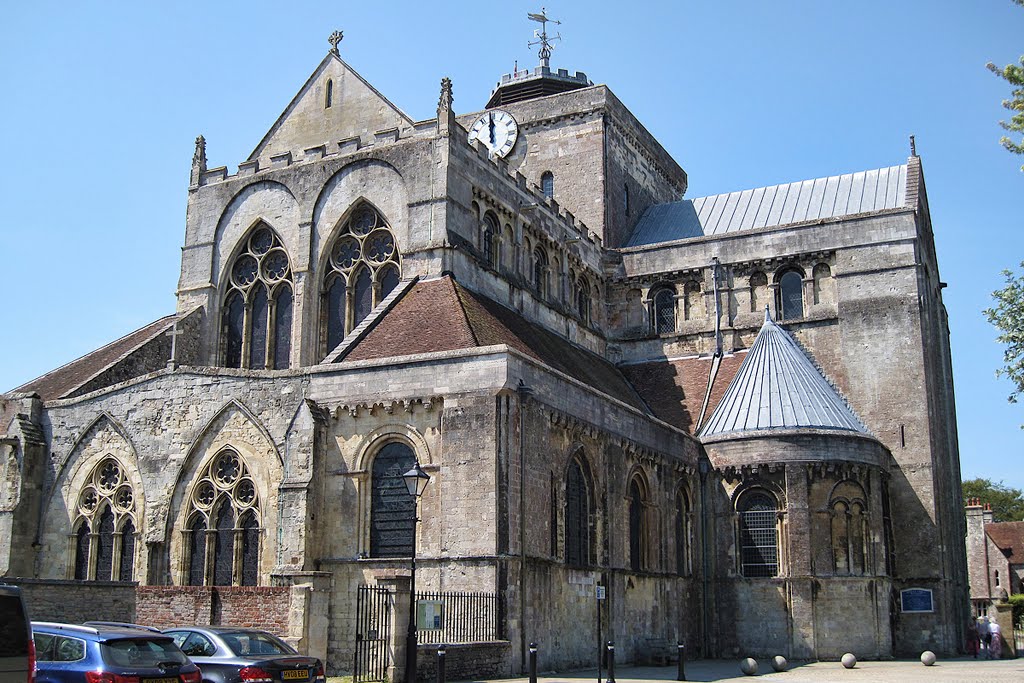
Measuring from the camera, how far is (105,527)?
30641mm

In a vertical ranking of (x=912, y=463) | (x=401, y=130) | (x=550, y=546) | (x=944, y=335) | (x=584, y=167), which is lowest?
(x=550, y=546)

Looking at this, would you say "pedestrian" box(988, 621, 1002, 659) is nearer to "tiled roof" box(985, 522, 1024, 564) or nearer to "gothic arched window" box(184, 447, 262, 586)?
"gothic arched window" box(184, 447, 262, 586)

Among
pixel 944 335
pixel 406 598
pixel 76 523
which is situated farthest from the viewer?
pixel 944 335

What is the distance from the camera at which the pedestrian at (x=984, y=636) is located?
39.8 metres

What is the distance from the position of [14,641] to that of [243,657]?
4.61m

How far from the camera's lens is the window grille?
35938mm

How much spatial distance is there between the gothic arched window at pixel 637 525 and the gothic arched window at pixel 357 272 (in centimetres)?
916

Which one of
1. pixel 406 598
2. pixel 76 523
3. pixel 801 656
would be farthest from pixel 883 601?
pixel 76 523

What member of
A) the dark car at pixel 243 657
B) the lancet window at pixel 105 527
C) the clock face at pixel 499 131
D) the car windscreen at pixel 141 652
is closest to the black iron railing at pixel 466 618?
the dark car at pixel 243 657

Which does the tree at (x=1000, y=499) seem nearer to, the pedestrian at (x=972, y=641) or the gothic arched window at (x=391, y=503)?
the pedestrian at (x=972, y=641)

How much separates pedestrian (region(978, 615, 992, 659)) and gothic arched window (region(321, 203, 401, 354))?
2327cm

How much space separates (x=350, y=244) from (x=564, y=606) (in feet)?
43.2

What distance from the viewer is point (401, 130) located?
34875 millimetres

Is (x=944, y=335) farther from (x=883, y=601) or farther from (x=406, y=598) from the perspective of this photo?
(x=406, y=598)
